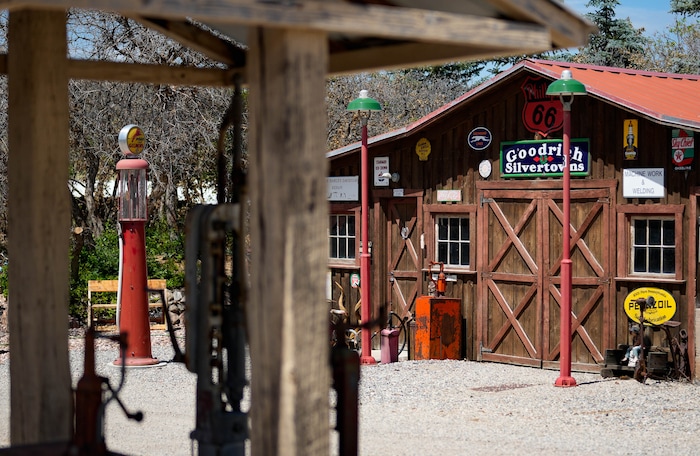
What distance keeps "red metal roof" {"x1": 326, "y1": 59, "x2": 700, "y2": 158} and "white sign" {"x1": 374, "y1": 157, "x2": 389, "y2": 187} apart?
1.32ft

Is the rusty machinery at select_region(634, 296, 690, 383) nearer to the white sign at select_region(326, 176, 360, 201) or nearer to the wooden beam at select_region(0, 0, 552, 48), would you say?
the white sign at select_region(326, 176, 360, 201)

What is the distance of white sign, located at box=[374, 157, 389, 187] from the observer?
16.2 m

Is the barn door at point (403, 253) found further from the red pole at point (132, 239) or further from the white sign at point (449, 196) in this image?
the red pole at point (132, 239)

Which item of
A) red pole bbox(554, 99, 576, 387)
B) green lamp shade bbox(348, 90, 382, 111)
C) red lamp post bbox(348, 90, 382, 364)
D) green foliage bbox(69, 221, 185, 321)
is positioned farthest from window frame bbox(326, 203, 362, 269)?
red pole bbox(554, 99, 576, 387)

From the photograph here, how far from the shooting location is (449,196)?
15.5 m

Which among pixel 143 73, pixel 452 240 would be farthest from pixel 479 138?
pixel 143 73

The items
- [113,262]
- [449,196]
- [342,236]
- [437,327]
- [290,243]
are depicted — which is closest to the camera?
[290,243]

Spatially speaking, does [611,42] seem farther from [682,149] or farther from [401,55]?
[401,55]

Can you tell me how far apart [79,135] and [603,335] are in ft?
36.9

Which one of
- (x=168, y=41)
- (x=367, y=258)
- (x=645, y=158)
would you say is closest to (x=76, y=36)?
(x=168, y=41)

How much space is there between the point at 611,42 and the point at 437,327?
24530 millimetres

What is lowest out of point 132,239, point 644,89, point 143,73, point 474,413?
point 474,413

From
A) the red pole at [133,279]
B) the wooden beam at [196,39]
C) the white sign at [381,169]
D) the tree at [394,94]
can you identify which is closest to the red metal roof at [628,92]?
the white sign at [381,169]

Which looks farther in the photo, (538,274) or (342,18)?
(538,274)
